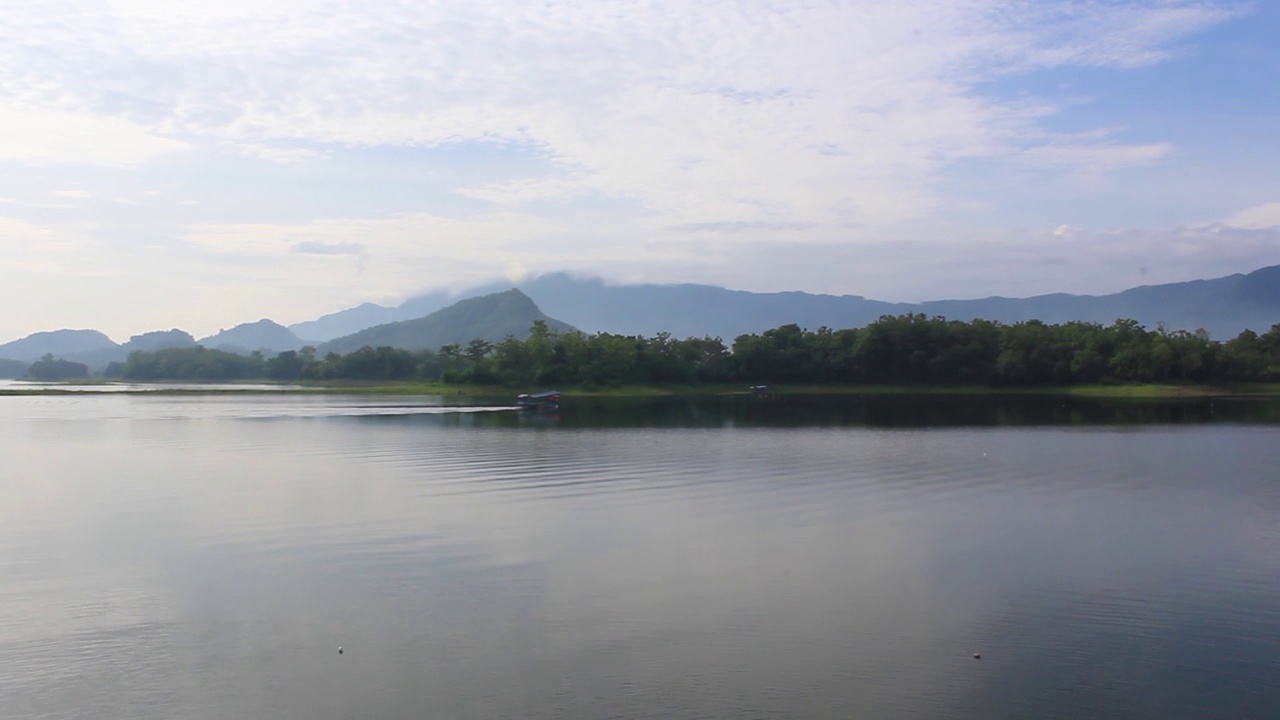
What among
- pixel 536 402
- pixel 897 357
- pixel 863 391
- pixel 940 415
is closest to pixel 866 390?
pixel 863 391

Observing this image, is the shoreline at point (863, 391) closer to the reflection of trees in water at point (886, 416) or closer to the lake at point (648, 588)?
the reflection of trees in water at point (886, 416)

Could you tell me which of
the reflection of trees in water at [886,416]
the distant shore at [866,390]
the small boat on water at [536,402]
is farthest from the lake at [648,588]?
the distant shore at [866,390]

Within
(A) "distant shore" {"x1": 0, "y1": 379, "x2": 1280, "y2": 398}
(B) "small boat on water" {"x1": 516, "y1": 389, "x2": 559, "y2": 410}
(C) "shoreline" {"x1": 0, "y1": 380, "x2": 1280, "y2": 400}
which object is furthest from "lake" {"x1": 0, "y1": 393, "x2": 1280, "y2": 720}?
(A) "distant shore" {"x1": 0, "y1": 379, "x2": 1280, "y2": 398}

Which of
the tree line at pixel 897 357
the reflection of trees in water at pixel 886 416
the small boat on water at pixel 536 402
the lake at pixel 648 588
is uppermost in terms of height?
the tree line at pixel 897 357

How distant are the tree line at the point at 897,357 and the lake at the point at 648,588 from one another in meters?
58.6

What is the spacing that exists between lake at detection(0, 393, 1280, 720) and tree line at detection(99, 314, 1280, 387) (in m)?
58.6

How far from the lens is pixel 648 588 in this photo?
43.3 ft

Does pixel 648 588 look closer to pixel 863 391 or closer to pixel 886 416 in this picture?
pixel 886 416

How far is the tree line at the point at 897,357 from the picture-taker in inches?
3169

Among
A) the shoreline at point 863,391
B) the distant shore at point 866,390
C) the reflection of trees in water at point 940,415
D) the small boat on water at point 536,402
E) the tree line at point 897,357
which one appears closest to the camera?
the reflection of trees in water at point 940,415

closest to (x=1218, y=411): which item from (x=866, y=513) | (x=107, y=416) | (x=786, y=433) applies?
(x=786, y=433)

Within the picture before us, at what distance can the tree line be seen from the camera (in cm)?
8050

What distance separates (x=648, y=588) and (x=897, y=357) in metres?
80.8

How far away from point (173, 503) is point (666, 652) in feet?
50.7
